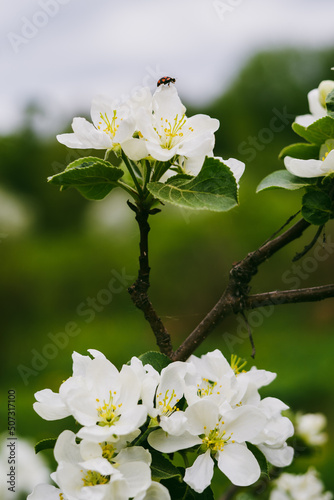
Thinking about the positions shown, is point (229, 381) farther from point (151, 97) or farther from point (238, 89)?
point (238, 89)

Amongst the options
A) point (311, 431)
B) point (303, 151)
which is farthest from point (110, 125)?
point (311, 431)

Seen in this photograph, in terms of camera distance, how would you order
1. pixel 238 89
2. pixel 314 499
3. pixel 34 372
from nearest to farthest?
pixel 314 499 → pixel 34 372 → pixel 238 89

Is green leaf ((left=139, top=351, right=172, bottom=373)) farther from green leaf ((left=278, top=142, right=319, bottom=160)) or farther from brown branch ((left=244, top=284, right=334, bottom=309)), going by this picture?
green leaf ((left=278, top=142, right=319, bottom=160))

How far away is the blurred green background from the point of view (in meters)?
3.44

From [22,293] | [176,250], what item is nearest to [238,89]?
[176,250]

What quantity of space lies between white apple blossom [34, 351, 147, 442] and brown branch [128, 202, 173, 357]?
0.28 feet

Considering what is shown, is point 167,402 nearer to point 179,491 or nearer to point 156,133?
point 179,491

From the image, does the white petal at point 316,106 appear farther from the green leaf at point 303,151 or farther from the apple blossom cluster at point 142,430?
the apple blossom cluster at point 142,430

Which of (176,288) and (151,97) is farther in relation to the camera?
(176,288)

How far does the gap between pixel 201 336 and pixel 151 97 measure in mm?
230

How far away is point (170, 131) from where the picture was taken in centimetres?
56

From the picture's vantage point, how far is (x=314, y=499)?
124cm

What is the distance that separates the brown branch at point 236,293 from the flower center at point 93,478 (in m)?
0.15

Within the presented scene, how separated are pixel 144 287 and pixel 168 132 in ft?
0.48
